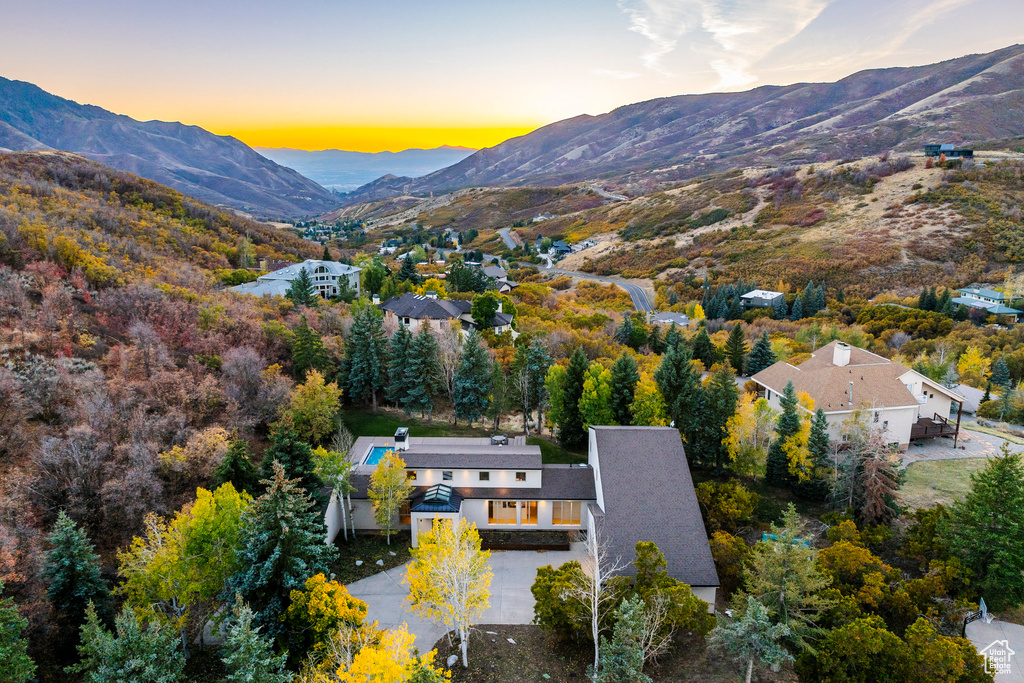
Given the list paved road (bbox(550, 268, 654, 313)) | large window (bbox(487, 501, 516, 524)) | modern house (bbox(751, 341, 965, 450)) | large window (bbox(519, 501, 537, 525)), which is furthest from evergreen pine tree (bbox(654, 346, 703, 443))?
paved road (bbox(550, 268, 654, 313))

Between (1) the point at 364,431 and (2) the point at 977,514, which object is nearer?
(2) the point at 977,514

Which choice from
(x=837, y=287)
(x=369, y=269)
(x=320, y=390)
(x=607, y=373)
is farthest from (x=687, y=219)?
(x=320, y=390)

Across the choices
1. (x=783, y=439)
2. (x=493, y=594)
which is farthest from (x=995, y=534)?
(x=493, y=594)

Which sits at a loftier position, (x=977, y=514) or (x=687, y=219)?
(x=687, y=219)

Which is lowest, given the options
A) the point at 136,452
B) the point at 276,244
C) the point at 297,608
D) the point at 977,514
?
the point at 297,608

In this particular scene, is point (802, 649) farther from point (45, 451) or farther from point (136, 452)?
point (45, 451)

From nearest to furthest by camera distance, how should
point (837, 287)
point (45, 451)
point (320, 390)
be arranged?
1. point (45, 451)
2. point (320, 390)
3. point (837, 287)

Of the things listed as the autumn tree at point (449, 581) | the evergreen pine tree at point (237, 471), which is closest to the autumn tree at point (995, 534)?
the autumn tree at point (449, 581)

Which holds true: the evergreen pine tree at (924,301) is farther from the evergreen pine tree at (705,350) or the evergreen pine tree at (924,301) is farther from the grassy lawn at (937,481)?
the grassy lawn at (937,481)

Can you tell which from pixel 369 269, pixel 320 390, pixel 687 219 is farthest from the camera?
pixel 687 219
